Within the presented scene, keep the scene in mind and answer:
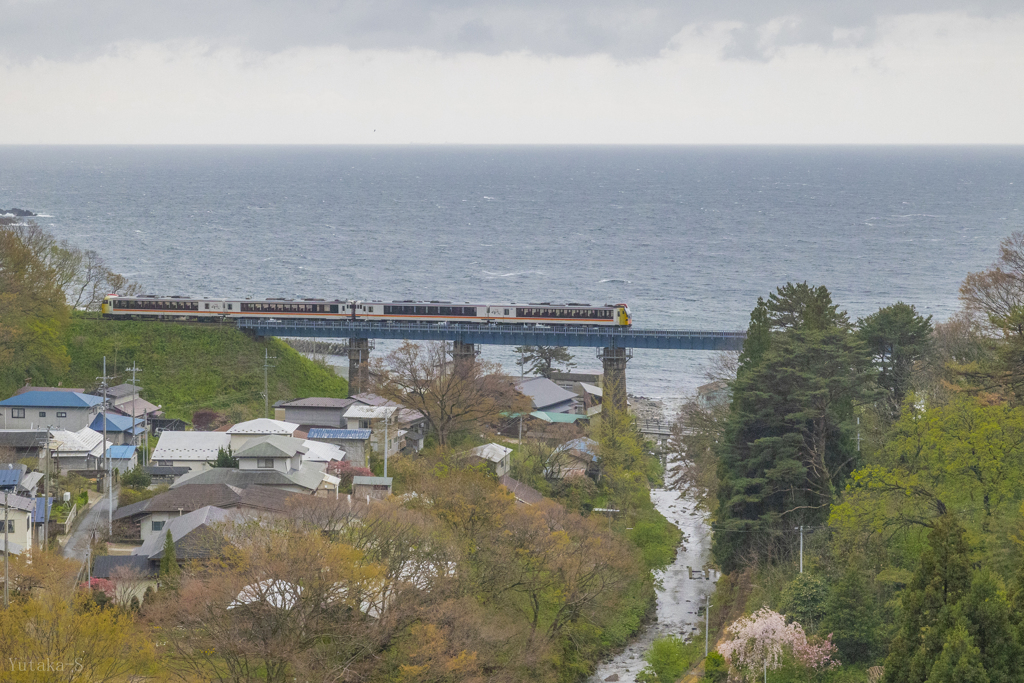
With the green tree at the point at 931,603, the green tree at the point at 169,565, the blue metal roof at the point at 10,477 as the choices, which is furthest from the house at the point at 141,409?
the green tree at the point at 931,603

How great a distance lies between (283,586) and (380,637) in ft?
8.78

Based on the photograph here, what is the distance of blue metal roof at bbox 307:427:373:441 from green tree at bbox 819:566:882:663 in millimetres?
23711

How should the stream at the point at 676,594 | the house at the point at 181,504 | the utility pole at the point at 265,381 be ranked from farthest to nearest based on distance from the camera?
the utility pole at the point at 265,381 < the house at the point at 181,504 < the stream at the point at 676,594

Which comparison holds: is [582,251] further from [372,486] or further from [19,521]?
[19,521]

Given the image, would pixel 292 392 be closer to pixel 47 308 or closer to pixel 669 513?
pixel 47 308

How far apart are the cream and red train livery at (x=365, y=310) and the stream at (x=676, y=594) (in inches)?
534

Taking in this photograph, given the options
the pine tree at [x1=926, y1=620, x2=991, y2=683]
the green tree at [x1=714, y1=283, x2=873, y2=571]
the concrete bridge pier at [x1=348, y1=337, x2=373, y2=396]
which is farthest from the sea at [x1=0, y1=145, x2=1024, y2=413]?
the pine tree at [x1=926, y1=620, x2=991, y2=683]

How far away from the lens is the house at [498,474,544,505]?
43875 mm

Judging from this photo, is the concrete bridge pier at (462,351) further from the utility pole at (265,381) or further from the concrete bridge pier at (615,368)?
the utility pole at (265,381)

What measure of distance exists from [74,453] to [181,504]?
29.7 ft

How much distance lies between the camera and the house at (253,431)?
157 ft

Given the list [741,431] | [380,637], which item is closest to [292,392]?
[741,431]

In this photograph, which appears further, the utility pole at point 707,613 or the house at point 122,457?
the house at point 122,457

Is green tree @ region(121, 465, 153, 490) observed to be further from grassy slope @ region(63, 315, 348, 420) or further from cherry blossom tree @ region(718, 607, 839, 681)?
cherry blossom tree @ region(718, 607, 839, 681)
